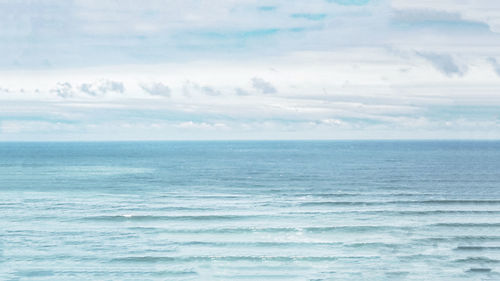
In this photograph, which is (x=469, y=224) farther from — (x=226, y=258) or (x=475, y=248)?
(x=226, y=258)

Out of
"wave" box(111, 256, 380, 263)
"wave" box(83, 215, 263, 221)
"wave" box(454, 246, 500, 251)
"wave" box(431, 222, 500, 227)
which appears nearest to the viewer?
"wave" box(111, 256, 380, 263)

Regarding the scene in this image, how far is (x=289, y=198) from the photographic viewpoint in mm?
44812

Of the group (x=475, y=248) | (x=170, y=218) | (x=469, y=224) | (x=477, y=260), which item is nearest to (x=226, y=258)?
(x=170, y=218)

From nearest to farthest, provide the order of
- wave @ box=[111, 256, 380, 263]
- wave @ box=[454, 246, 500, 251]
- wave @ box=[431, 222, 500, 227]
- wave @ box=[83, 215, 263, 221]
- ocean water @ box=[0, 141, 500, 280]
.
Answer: ocean water @ box=[0, 141, 500, 280] → wave @ box=[111, 256, 380, 263] → wave @ box=[454, 246, 500, 251] → wave @ box=[431, 222, 500, 227] → wave @ box=[83, 215, 263, 221]

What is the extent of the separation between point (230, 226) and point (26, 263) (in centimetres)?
1166

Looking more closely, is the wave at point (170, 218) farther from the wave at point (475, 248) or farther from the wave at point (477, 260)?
the wave at point (477, 260)

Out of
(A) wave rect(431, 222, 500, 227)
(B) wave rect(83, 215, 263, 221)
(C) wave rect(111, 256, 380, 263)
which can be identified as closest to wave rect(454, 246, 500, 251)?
(C) wave rect(111, 256, 380, 263)

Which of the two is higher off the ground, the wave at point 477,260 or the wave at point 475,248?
the wave at point 475,248

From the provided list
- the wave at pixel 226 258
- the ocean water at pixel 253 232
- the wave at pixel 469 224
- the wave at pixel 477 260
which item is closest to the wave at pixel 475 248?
the ocean water at pixel 253 232

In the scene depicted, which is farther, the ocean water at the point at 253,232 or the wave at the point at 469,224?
the wave at the point at 469,224

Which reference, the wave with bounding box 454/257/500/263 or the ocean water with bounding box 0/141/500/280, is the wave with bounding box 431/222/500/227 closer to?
the ocean water with bounding box 0/141/500/280

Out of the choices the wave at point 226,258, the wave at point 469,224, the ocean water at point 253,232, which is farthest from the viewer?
the wave at point 469,224

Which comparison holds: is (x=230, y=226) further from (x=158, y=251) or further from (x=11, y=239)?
(x=11, y=239)

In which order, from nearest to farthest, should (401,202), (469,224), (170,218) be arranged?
(469,224) → (170,218) → (401,202)
